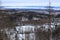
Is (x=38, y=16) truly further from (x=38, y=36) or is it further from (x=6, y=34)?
(x=6, y=34)

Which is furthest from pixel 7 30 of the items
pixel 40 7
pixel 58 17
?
pixel 58 17

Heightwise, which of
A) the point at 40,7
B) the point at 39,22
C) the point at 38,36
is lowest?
the point at 38,36

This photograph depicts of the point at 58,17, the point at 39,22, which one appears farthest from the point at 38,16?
the point at 58,17

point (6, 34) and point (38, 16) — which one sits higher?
point (38, 16)

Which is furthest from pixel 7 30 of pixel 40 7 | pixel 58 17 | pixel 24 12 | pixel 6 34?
pixel 58 17
